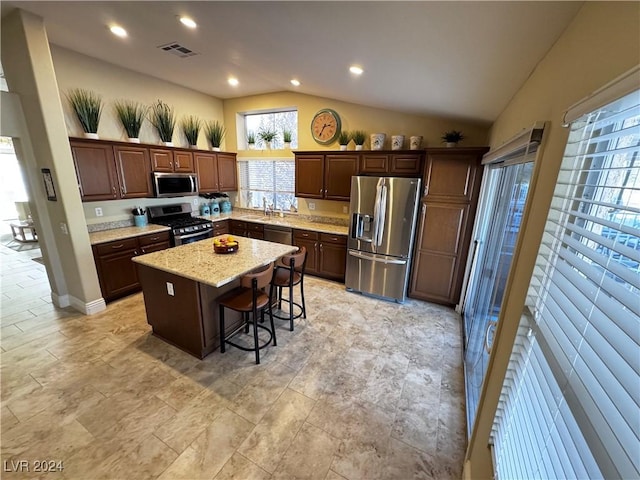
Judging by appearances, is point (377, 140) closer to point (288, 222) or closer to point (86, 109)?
point (288, 222)

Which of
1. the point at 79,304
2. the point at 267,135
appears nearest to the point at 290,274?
the point at 79,304

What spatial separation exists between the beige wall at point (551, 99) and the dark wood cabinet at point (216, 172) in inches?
193

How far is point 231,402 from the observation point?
2176 mm

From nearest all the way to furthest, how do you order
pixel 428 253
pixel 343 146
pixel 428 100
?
pixel 428 100 → pixel 428 253 → pixel 343 146

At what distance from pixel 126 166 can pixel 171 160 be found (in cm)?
73

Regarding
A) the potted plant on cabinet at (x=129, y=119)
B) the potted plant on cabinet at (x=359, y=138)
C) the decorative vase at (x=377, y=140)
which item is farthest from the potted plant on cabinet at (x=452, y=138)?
the potted plant on cabinet at (x=129, y=119)

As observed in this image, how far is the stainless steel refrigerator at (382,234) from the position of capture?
3545 mm

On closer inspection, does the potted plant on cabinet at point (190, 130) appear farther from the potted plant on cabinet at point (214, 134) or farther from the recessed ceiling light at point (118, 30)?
the recessed ceiling light at point (118, 30)

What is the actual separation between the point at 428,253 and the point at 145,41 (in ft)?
14.6

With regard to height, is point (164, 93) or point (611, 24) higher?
point (164, 93)

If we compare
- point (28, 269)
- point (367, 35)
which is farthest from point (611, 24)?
point (28, 269)

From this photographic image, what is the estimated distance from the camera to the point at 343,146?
4281mm

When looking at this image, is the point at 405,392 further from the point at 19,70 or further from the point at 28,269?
the point at 28,269

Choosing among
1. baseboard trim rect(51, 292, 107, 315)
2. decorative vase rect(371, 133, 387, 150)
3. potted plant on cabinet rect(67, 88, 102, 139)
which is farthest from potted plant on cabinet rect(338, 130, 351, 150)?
baseboard trim rect(51, 292, 107, 315)
